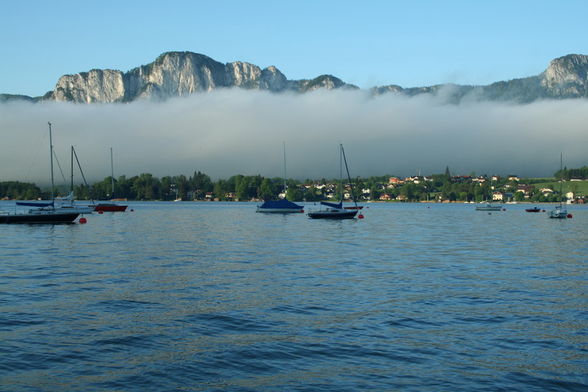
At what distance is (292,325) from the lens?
2383 cm

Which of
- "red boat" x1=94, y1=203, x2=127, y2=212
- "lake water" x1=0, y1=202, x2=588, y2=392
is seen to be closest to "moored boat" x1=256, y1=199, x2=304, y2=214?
"red boat" x1=94, y1=203, x2=127, y2=212

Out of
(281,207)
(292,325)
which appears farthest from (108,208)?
(292,325)

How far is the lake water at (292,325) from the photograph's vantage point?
17.2m

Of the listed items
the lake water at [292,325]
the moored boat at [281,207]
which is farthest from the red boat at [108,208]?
the lake water at [292,325]

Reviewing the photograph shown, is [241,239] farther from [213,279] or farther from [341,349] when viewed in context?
[341,349]

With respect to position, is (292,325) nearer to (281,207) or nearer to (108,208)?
(281,207)

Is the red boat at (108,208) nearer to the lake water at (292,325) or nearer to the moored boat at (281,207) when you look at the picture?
the moored boat at (281,207)

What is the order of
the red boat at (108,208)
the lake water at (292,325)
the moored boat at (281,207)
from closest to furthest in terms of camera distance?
the lake water at (292,325) < the moored boat at (281,207) < the red boat at (108,208)

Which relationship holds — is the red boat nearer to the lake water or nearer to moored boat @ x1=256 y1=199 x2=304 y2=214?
moored boat @ x1=256 y1=199 x2=304 y2=214

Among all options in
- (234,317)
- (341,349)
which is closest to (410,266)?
(234,317)

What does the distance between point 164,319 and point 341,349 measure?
911 cm

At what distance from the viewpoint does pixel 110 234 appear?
271 ft

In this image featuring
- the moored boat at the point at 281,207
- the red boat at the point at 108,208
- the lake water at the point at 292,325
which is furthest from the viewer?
the red boat at the point at 108,208

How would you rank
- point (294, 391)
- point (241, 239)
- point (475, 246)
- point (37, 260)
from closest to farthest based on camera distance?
point (294, 391) → point (37, 260) → point (475, 246) → point (241, 239)
